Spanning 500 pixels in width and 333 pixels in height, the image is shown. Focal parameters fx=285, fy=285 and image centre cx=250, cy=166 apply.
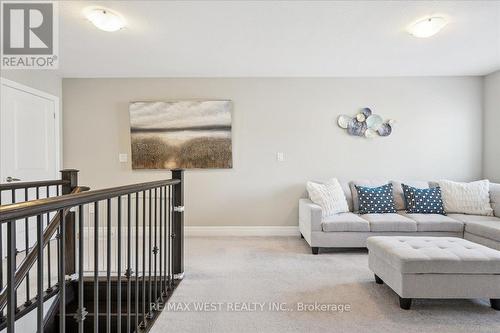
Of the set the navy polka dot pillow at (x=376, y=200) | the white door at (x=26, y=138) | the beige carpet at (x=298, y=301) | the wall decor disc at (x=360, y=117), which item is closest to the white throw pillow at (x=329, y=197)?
the navy polka dot pillow at (x=376, y=200)

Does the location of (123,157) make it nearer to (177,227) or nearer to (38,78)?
(38,78)

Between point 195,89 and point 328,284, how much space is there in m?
3.12

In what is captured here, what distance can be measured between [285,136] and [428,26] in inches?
82.9

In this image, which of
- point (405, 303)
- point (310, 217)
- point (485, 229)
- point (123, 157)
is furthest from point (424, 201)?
point (123, 157)

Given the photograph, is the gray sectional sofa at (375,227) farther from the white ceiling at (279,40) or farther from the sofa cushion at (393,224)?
the white ceiling at (279,40)

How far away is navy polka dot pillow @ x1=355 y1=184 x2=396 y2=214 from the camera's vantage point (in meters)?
3.61

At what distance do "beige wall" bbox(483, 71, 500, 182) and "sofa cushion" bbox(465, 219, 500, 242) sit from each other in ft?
3.79

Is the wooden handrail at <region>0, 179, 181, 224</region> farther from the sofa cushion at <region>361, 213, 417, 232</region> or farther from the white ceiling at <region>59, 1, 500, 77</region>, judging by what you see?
the sofa cushion at <region>361, 213, 417, 232</region>

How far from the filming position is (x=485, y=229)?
296 centimetres

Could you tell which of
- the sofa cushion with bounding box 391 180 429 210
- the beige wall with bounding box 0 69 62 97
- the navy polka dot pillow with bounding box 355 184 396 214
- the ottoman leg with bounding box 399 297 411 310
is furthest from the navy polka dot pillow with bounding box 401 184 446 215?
the beige wall with bounding box 0 69 62 97

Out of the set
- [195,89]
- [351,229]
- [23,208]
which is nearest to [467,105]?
[351,229]

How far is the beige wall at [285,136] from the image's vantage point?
4.13 m

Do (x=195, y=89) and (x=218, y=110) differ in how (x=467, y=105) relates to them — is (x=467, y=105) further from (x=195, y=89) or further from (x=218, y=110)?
(x=195, y=89)

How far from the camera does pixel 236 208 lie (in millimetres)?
4203
